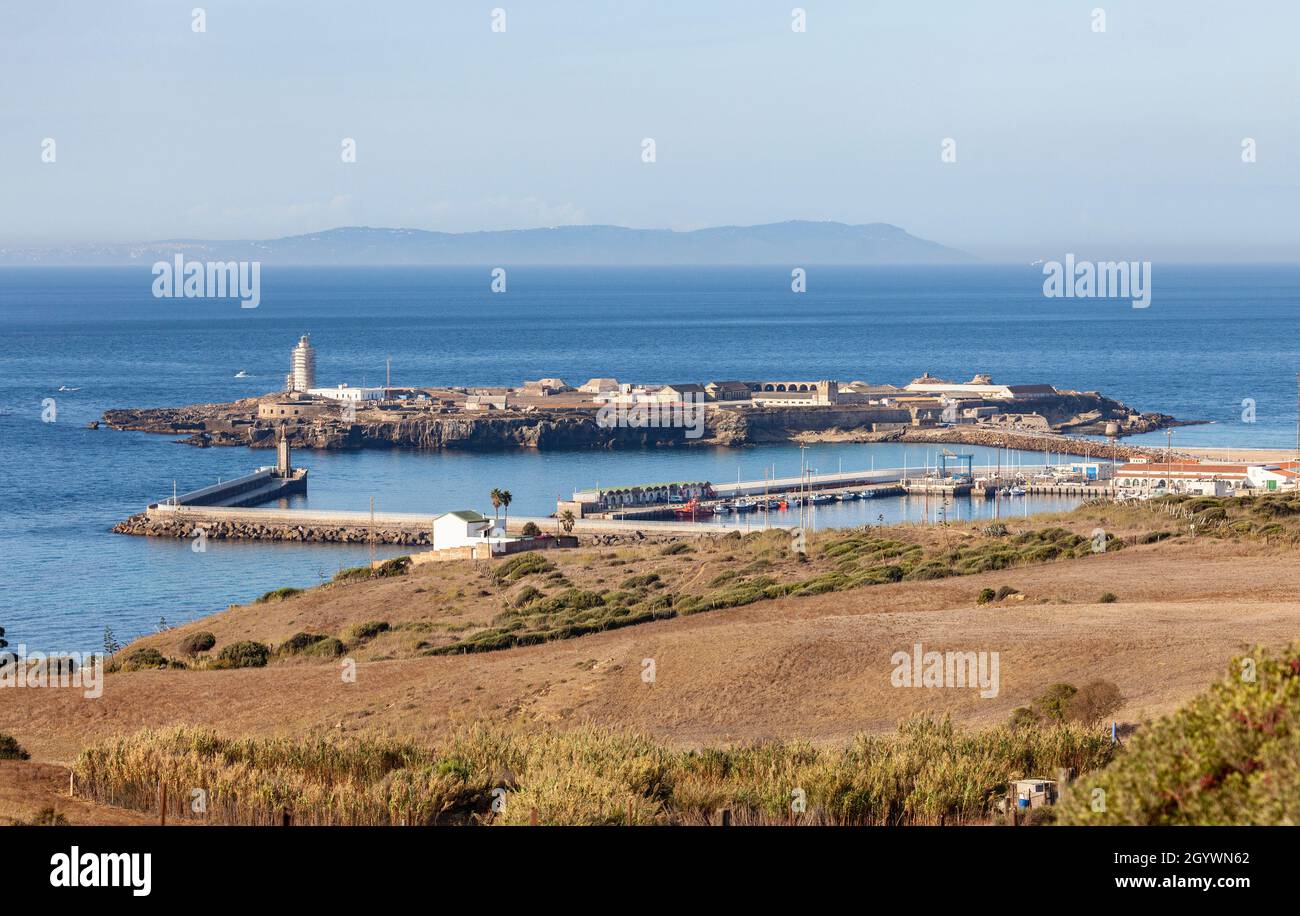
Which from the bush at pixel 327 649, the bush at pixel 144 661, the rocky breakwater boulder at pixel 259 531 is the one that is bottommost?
the rocky breakwater boulder at pixel 259 531

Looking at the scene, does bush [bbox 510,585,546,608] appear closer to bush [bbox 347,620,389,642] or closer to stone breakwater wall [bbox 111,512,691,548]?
bush [bbox 347,620,389,642]

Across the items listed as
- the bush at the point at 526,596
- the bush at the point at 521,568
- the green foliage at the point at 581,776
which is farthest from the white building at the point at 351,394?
the green foliage at the point at 581,776

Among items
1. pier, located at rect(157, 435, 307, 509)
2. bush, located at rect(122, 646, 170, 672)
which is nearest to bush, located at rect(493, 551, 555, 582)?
bush, located at rect(122, 646, 170, 672)

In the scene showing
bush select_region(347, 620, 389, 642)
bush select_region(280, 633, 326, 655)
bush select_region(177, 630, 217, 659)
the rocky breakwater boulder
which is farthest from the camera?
the rocky breakwater boulder

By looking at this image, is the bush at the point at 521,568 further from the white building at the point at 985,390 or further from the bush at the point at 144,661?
the white building at the point at 985,390
